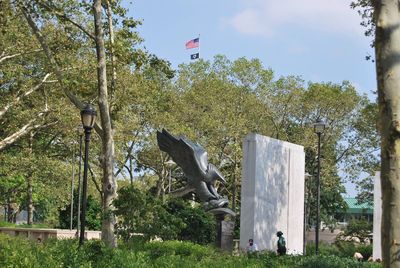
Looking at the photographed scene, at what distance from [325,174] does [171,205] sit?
66.9 feet

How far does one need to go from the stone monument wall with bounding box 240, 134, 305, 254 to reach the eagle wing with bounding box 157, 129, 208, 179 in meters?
5.66

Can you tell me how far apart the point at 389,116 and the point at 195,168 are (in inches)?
903

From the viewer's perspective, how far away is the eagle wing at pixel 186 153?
1053 inches

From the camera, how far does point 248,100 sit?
134 feet

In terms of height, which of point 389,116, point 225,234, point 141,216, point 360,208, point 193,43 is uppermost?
point 193,43

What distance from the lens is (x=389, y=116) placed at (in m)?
4.11

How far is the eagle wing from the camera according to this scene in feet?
87.8

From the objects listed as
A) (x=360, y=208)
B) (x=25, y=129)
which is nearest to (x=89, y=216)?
(x=25, y=129)

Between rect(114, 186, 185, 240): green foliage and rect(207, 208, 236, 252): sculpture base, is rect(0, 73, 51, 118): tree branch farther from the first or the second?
rect(114, 186, 185, 240): green foliage

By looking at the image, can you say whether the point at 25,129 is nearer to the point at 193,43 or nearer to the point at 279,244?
the point at 279,244

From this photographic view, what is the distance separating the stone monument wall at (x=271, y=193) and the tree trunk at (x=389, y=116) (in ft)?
49.3

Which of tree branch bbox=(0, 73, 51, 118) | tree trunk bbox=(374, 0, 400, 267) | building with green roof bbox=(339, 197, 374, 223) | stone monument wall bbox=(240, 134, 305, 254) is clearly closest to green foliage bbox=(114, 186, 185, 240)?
stone monument wall bbox=(240, 134, 305, 254)

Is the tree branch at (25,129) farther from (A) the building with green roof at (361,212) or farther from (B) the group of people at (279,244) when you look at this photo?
(A) the building with green roof at (361,212)

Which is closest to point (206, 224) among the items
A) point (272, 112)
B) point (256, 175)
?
point (256, 175)
